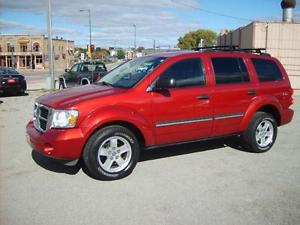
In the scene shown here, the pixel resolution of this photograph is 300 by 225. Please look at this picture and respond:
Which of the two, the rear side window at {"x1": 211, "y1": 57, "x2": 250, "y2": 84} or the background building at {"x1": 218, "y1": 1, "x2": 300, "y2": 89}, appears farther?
the background building at {"x1": 218, "y1": 1, "x2": 300, "y2": 89}

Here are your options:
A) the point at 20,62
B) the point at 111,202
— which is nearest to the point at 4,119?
the point at 111,202

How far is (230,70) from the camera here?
6.92 m

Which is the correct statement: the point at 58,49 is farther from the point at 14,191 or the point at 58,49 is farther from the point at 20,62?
the point at 14,191

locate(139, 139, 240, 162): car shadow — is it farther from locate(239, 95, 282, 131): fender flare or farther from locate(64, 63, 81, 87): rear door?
locate(64, 63, 81, 87): rear door

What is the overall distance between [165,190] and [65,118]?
1615 millimetres

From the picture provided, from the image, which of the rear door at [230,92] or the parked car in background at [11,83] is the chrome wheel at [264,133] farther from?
the parked car in background at [11,83]

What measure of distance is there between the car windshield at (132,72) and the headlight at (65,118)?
105 centimetres

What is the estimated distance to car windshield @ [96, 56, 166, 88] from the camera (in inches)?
245

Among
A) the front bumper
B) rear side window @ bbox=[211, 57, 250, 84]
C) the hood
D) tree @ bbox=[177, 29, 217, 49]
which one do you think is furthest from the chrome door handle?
tree @ bbox=[177, 29, 217, 49]

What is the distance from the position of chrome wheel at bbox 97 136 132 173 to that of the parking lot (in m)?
0.23

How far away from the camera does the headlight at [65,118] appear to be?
17.9 ft

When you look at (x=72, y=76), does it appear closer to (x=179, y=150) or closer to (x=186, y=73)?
(x=179, y=150)

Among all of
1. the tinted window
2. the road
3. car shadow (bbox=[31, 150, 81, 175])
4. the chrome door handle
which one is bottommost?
the road

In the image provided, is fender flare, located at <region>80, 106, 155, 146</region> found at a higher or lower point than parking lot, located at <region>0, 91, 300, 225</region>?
higher
